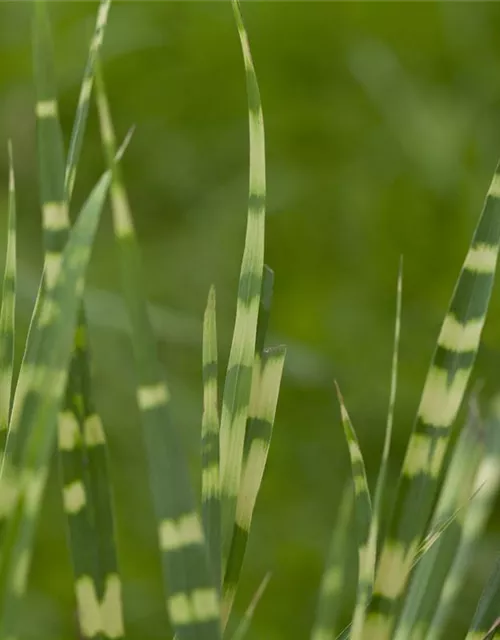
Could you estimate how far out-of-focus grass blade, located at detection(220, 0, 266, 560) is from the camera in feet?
0.96

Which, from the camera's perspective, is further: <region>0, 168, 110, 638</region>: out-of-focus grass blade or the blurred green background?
the blurred green background

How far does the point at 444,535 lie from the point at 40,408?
120 millimetres

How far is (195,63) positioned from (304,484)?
0.55 m

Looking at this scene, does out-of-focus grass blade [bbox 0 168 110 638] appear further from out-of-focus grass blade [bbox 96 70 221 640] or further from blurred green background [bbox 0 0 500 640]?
blurred green background [bbox 0 0 500 640]

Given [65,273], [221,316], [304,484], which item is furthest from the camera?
[221,316]

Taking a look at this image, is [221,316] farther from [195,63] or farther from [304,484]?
[195,63]

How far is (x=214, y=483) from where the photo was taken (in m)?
0.28

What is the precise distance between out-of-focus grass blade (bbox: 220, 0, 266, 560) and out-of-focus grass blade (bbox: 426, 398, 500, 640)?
6 centimetres

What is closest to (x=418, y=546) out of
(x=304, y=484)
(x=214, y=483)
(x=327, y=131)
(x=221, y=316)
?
(x=214, y=483)

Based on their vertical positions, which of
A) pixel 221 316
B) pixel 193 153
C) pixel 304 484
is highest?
pixel 193 153

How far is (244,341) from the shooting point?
0.96ft

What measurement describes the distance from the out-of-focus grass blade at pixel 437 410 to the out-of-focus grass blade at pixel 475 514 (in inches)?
0.5

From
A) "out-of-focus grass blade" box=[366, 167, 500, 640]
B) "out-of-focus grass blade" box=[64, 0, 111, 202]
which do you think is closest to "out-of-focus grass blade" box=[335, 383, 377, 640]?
"out-of-focus grass blade" box=[366, 167, 500, 640]

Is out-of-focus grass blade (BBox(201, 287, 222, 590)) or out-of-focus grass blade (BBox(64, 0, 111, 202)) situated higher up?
out-of-focus grass blade (BBox(64, 0, 111, 202))
